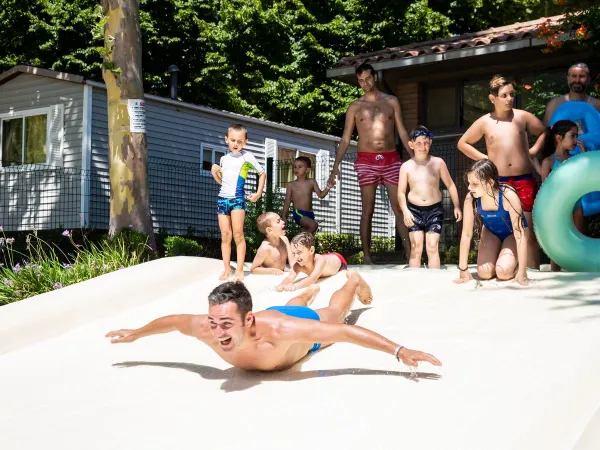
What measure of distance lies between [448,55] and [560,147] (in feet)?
20.5

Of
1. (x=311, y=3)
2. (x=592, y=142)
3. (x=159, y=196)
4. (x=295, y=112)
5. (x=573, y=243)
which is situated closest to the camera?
(x=573, y=243)

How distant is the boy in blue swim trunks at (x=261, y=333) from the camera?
4.64 meters

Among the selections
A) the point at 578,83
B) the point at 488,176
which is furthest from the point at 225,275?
the point at 578,83

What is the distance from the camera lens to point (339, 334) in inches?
187

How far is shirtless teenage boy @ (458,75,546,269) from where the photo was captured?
7.66 metres

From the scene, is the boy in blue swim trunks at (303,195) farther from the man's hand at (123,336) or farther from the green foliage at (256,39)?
the green foliage at (256,39)

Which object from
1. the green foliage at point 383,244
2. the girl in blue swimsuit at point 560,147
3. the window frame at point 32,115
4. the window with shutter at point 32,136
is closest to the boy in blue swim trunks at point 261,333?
the girl in blue swimsuit at point 560,147

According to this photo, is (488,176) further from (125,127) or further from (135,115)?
(125,127)

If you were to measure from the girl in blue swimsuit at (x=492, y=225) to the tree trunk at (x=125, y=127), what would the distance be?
5.02 metres

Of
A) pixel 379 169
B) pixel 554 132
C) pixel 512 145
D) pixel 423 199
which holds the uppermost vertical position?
pixel 554 132

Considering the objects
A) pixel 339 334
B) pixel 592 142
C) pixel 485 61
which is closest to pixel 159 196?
pixel 485 61

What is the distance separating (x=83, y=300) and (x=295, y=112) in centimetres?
2088

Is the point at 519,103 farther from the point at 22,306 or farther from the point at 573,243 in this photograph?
the point at 22,306

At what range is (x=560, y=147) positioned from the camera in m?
7.84
